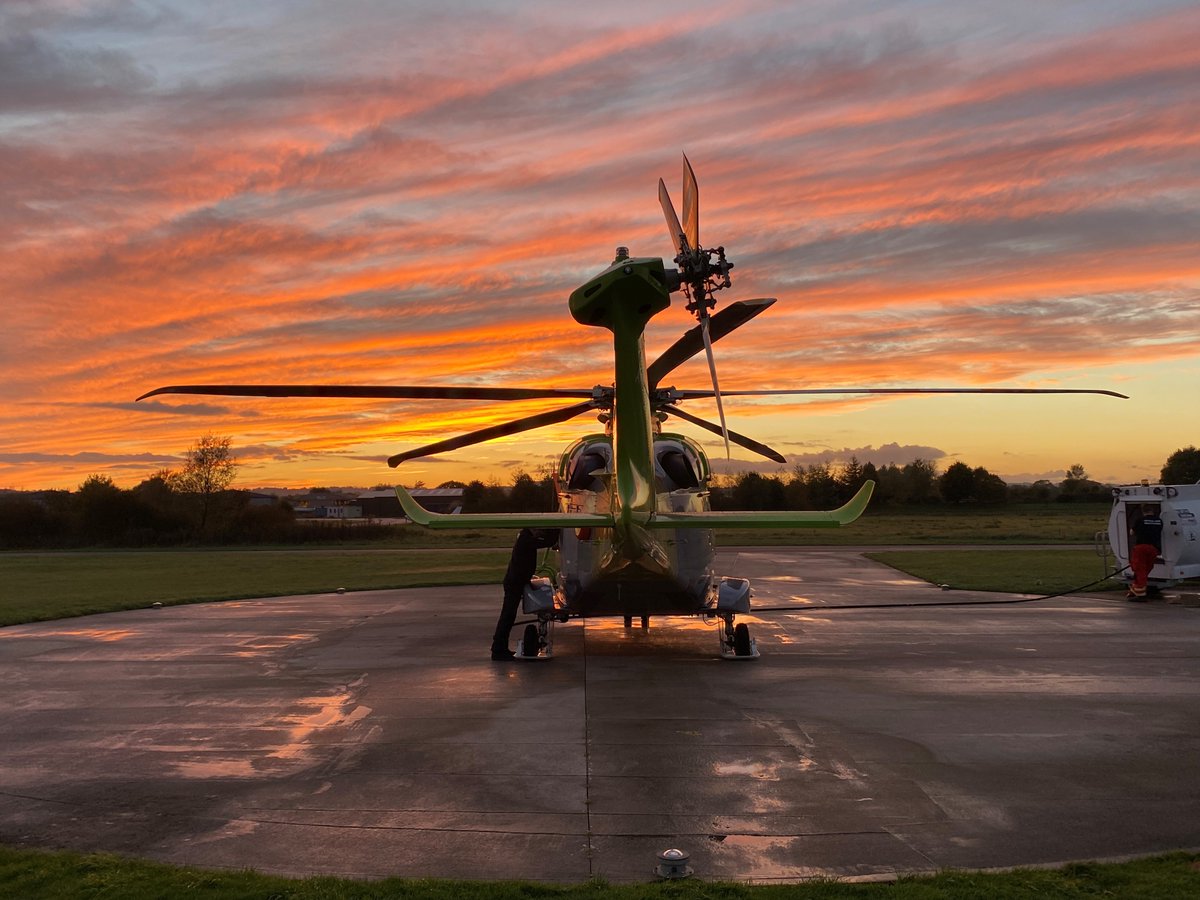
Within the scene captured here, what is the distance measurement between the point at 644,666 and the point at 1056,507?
80.4 m

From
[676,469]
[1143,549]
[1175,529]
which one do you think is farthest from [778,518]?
[1175,529]

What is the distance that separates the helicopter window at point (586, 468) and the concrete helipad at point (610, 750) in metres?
2.65

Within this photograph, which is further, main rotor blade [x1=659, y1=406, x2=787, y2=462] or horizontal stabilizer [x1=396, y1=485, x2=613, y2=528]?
main rotor blade [x1=659, y1=406, x2=787, y2=462]

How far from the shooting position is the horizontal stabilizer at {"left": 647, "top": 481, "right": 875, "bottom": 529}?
9086mm

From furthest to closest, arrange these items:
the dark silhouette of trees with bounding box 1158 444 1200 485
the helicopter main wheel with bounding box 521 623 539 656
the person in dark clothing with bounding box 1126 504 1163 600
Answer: the dark silhouette of trees with bounding box 1158 444 1200 485 < the person in dark clothing with bounding box 1126 504 1163 600 < the helicopter main wheel with bounding box 521 623 539 656

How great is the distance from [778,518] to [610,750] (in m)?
2.98

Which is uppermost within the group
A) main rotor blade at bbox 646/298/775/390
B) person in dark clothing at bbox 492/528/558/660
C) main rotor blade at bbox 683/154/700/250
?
main rotor blade at bbox 683/154/700/250

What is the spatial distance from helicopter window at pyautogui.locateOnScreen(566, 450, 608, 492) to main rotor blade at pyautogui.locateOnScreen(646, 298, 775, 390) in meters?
1.96

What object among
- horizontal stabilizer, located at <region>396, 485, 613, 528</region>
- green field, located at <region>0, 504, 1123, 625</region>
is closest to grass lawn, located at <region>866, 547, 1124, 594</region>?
green field, located at <region>0, 504, 1123, 625</region>

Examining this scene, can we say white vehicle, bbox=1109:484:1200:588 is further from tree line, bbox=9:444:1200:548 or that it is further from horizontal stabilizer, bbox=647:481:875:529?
tree line, bbox=9:444:1200:548

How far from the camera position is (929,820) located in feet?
21.7

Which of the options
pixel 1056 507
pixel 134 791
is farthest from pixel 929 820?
pixel 1056 507

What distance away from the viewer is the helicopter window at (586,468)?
13.9 m

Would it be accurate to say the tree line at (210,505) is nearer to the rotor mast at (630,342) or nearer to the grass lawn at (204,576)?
the grass lawn at (204,576)
